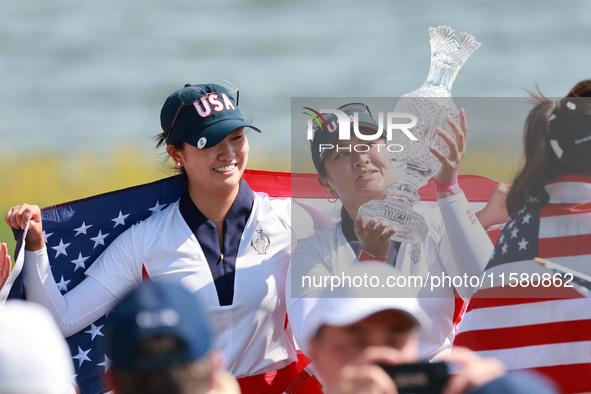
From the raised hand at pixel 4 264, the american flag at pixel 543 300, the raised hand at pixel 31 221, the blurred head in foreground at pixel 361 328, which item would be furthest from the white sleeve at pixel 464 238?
the raised hand at pixel 4 264

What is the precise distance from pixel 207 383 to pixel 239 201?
1757 mm

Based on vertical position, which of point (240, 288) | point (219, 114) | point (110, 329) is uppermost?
point (219, 114)

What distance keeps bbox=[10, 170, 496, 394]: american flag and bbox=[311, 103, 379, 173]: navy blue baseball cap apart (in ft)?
0.75

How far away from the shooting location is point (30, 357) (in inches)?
54.6

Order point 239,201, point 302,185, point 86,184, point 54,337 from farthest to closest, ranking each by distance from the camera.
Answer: point 86,184 → point 302,185 → point 239,201 → point 54,337

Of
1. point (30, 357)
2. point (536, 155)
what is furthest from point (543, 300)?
point (30, 357)

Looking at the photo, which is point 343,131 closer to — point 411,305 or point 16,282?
point 411,305

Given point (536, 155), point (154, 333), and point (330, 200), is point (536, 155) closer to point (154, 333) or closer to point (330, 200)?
point (330, 200)

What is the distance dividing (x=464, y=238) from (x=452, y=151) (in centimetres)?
37

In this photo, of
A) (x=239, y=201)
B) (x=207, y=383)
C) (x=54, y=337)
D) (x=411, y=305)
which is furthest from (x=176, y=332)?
(x=239, y=201)

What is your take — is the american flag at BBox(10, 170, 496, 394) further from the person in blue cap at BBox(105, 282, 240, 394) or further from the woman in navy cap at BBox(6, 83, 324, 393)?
the person in blue cap at BBox(105, 282, 240, 394)

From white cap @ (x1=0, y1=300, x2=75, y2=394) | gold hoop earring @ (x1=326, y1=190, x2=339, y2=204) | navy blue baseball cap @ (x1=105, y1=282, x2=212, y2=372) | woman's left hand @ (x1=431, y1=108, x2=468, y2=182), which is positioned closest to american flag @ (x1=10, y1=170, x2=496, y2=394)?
gold hoop earring @ (x1=326, y1=190, x2=339, y2=204)

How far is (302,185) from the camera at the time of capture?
320 centimetres

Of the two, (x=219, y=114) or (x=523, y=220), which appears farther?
(x=219, y=114)
